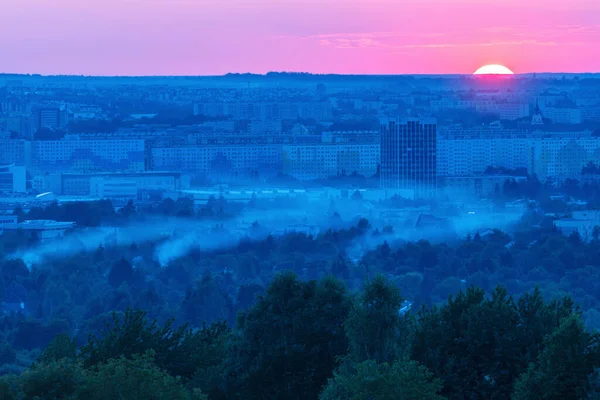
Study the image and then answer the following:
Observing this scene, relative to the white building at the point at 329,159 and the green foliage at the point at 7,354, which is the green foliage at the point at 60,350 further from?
the white building at the point at 329,159

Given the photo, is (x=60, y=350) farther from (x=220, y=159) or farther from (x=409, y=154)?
(x=220, y=159)

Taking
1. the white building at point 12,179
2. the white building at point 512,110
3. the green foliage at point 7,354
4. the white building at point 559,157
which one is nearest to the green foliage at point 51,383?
the green foliage at point 7,354

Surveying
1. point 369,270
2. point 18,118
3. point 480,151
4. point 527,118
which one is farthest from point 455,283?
point 527,118

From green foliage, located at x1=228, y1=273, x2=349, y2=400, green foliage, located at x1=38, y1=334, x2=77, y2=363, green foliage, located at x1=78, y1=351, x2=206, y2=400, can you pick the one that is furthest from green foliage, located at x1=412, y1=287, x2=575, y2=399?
green foliage, located at x1=38, y1=334, x2=77, y2=363

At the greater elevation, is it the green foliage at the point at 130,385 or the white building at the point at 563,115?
the green foliage at the point at 130,385

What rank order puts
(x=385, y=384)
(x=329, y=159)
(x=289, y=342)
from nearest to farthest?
(x=385, y=384)
(x=289, y=342)
(x=329, y=159)

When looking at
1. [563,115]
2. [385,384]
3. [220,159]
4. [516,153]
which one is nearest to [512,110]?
[563,115]

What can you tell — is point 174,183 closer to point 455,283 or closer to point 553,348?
point 455,283
